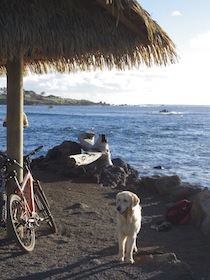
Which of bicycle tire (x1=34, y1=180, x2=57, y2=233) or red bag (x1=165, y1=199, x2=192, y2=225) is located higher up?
bicycle tire (x1=34, y1=180, x2=57, y2=233)

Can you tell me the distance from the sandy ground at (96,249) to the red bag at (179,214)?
143mm

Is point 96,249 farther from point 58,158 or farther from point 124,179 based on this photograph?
point 58,158

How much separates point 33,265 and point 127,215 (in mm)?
1335

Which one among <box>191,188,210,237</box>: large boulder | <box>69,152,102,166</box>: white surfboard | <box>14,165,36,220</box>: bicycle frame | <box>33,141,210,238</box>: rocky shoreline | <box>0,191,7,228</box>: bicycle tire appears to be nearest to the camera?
<box>14,165,36,220</box>: bicycle frame

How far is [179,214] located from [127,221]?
8.36 ft

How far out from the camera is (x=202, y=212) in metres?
7.69

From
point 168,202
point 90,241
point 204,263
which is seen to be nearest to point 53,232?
point 90,241

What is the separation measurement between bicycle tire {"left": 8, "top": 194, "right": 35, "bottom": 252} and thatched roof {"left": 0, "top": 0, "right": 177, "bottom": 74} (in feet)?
6.21

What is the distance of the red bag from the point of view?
316 inches

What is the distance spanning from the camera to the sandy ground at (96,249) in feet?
17.5

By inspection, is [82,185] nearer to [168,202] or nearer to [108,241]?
[168,202]

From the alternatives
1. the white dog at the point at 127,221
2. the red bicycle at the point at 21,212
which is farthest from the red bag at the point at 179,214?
the red bicycle at the point at 21,212

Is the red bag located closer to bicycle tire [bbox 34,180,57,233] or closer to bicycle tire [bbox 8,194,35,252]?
bicycle tire [bbox 34,180,57,233]

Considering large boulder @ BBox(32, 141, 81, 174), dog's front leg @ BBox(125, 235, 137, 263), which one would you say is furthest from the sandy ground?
large boulder @ BBox(32, 141, 81, 174)
